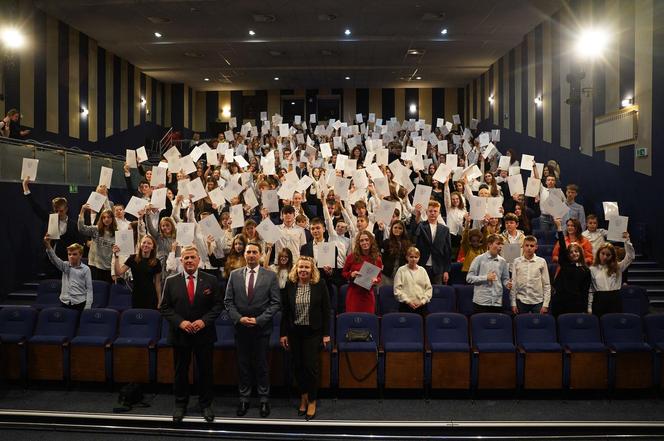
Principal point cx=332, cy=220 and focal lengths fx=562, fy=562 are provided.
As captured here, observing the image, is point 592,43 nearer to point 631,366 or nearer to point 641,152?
point 641,152

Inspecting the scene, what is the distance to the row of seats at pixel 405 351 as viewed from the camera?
16.9 feet

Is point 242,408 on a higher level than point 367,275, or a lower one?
lower

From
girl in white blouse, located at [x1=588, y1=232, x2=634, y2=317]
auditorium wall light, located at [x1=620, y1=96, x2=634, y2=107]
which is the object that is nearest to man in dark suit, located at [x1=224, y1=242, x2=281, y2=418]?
girl in white blouse, located at [x1=588, y1=232, x2=634, y2=317]

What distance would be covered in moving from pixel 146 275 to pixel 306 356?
2.09m

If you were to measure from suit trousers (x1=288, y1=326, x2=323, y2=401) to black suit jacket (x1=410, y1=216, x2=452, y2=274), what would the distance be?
2.11 meters

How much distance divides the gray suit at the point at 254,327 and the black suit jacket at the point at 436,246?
2222mm

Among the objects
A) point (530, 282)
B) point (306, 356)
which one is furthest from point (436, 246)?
point (306, 356)

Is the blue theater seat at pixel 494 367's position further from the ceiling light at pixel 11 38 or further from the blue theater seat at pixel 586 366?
the ceiling light at pixel 11 38

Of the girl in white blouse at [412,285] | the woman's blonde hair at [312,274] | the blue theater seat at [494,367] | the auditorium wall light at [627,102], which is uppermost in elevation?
the auditorium wall light at [627,102]

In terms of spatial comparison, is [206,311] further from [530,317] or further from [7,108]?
[7,108]

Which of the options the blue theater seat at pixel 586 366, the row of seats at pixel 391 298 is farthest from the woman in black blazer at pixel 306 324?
the blue theater seat at pixel 586 366

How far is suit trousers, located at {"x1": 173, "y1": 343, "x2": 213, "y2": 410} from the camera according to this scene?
15.4ft

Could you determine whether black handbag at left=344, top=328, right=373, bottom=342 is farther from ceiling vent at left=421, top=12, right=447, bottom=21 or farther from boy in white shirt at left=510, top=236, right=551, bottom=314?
ceiling vent at left=421, top=12, right=447, bottom=21

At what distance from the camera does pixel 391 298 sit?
6.00 metres
